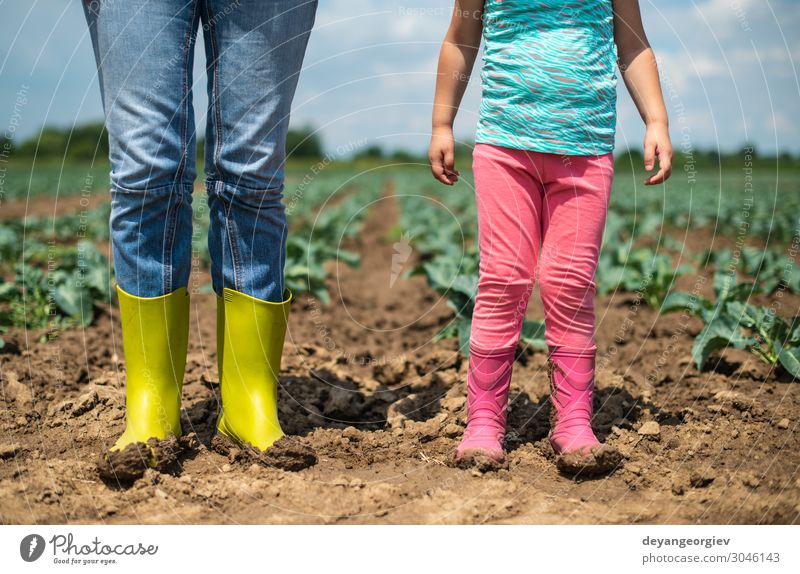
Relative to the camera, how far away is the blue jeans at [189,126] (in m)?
2.11

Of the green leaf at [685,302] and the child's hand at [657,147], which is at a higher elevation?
the child's hand at [657,147]

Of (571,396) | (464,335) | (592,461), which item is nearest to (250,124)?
(571,396)

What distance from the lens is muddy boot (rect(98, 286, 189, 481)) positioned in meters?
2.24

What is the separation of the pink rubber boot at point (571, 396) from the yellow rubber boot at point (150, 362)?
3.97ft

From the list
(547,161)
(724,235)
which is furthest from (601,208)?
(724,235)

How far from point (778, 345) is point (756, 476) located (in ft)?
3.82

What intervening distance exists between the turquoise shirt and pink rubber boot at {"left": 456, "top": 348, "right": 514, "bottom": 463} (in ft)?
2.18

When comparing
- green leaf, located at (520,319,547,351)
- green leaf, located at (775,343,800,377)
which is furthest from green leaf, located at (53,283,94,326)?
green leaf, located at (775,343,800,377)

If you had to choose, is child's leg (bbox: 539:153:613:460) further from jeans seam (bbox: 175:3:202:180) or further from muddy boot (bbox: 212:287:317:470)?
jeans seam (bbox: 175:3:202:180)

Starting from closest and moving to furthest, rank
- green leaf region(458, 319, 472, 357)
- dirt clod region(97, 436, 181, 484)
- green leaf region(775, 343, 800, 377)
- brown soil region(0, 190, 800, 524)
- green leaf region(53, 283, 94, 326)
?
brown soil region(0, 190, 800, 524), dirt clod region(97, 436, 181, 484), green leaf region(775, 343, 800, 377), green leaf region(458, 319, 472, 357), green leaf region(53, 283, 94, 326)

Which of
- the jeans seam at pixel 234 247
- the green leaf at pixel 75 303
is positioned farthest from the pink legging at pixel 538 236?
the green leaf at pixel 75 303

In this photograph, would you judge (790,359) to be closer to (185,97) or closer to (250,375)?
(250,375)

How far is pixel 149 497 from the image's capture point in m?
2.12

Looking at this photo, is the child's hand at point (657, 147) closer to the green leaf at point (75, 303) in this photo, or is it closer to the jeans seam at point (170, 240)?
the jeans seam at point (170, 240)
